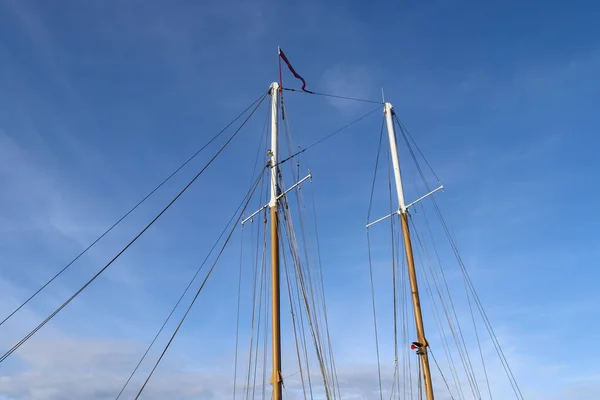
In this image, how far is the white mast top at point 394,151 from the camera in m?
45.3

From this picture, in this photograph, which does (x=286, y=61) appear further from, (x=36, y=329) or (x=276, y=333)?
(x=36, y=329)

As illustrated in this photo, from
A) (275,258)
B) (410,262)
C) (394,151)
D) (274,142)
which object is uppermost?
(394,151)

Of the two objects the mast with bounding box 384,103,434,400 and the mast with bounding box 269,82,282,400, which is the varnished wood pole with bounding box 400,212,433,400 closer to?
the mast with bounding box 384,103,434,400

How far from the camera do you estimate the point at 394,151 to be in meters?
47.7

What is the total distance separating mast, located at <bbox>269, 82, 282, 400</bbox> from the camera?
2300 cm

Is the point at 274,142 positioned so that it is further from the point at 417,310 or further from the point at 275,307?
the point at 417,310

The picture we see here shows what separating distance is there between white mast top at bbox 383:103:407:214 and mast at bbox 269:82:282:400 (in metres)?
18.1

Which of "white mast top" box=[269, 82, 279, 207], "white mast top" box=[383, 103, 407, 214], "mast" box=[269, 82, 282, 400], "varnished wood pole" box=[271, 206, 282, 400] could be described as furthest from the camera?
"white mast top" box=[383, 103, 407, 214]

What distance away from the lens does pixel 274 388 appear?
22719mm

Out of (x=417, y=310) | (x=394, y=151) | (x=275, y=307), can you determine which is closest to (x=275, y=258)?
(x=275, y=307)

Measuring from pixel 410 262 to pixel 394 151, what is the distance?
11800 mm

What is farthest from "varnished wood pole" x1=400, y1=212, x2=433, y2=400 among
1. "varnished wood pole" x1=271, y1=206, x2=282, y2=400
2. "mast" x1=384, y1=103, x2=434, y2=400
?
"varnished wood pole" x1=271, y1=206, x2=282, y2=400

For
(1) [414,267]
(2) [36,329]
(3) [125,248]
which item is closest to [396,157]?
(1) [414,267]

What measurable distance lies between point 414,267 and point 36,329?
1156 inches
